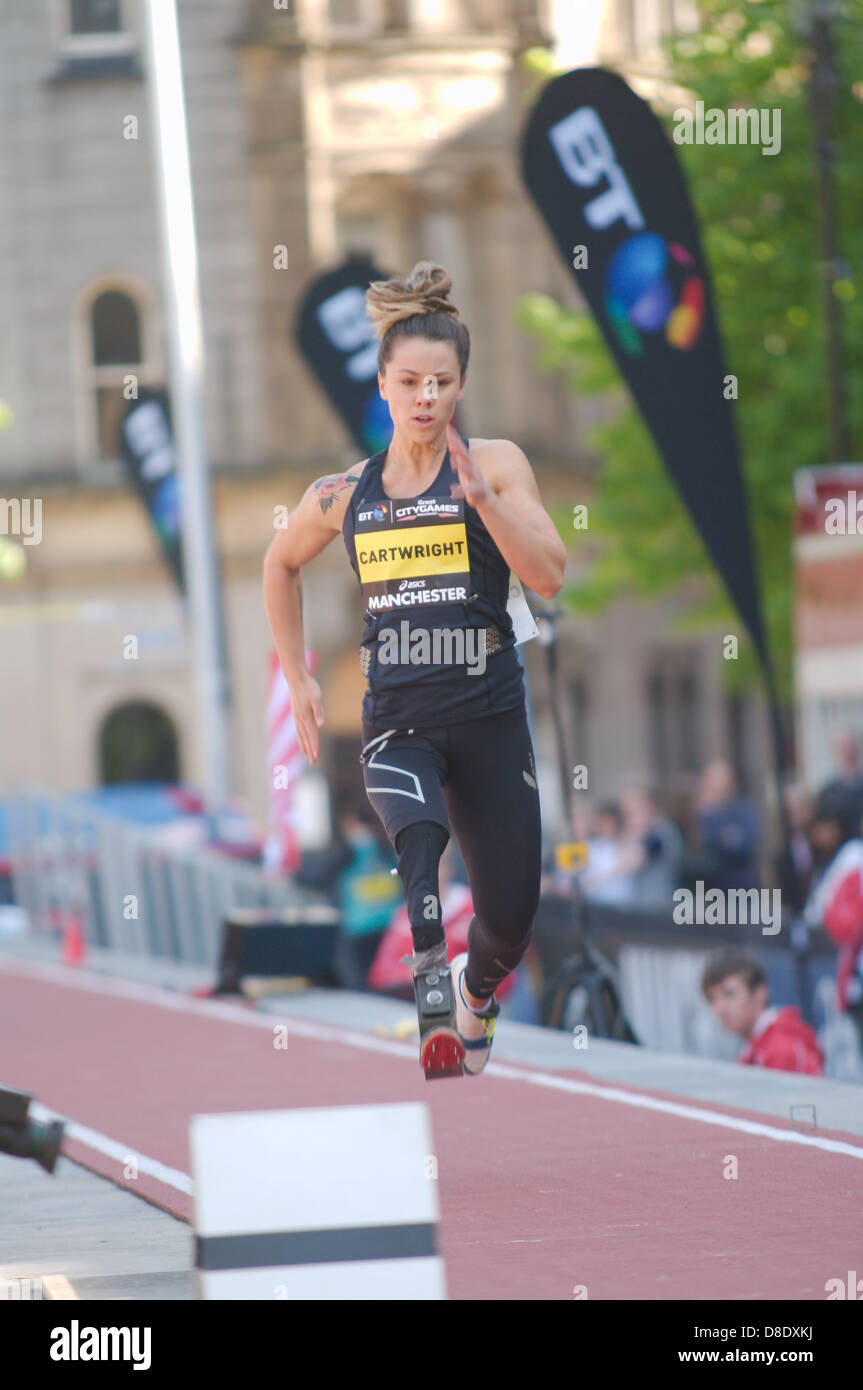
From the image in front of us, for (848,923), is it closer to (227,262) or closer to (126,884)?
(126,884)

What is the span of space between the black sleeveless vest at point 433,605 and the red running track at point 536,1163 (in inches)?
54.6

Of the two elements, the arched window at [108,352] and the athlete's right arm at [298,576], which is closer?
the athlete's right arm at [298,576]

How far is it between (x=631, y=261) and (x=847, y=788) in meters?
4.45

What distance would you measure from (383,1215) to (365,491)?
245 centimetres

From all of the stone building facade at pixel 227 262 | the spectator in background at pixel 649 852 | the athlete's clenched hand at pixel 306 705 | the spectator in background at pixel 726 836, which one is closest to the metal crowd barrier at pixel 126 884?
the spectator in background at pixel 649 852

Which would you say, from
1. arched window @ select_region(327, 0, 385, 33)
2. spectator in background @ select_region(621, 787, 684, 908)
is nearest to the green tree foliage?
spectator in background @ select_region(621, 787, 684, 908)

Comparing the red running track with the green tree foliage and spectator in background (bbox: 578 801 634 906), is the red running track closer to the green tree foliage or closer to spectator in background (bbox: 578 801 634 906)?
spectator in background (bbox: 578 801 634 906)

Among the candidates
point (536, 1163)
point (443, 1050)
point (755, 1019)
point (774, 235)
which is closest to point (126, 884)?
point (774, 235)

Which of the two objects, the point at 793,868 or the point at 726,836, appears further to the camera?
the point at 726,836

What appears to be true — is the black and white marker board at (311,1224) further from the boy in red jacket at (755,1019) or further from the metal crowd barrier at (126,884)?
the metal crowd barrier at (126,884)

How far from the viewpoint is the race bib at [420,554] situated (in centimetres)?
669

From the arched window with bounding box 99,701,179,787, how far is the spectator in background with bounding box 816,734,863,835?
1998cm

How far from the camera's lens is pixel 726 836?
18844 millimetres
